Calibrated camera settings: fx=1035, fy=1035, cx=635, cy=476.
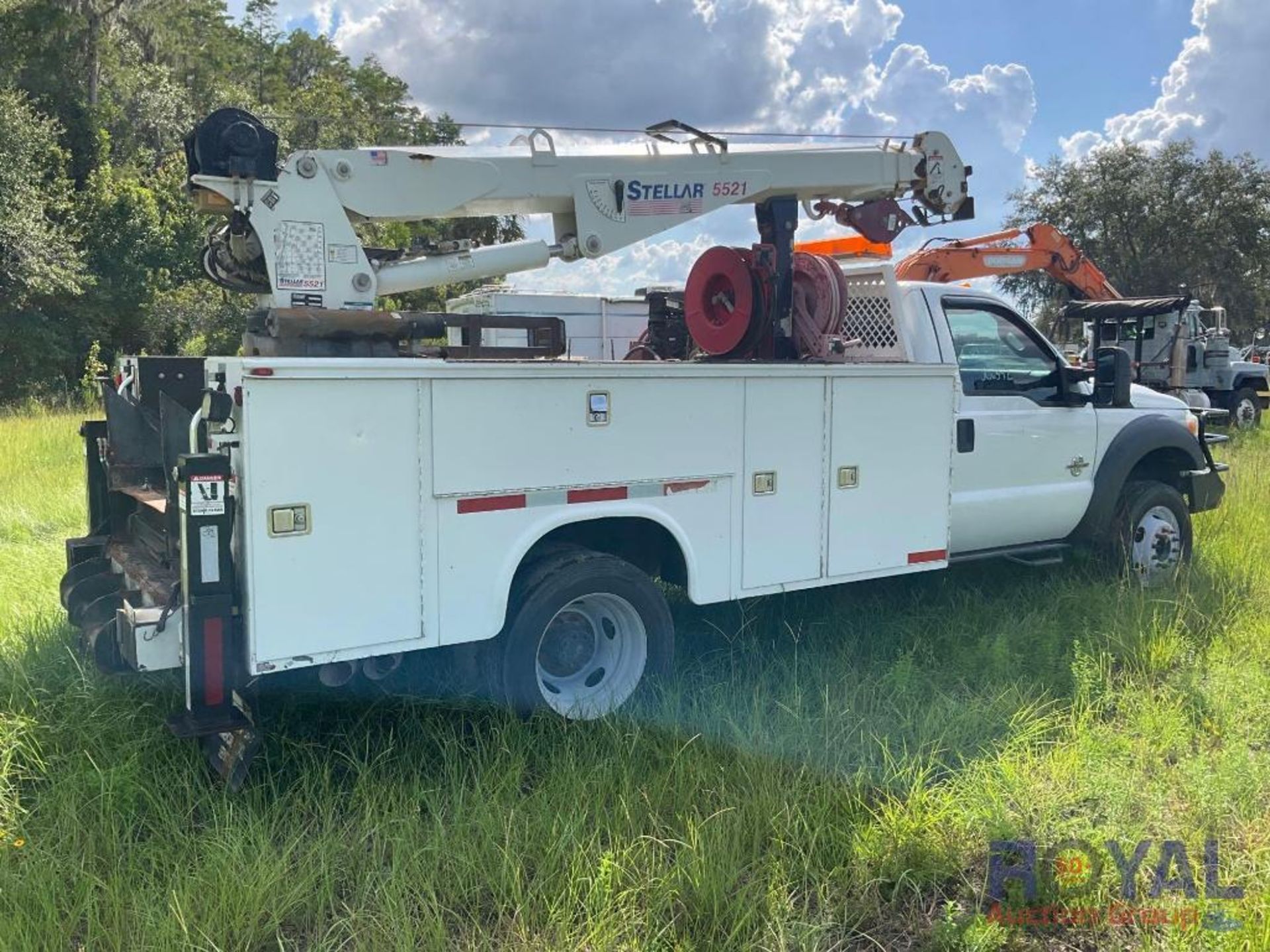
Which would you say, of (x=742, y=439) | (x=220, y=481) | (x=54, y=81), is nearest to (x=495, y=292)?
(x=742, y=439)

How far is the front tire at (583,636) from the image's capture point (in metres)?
4.19

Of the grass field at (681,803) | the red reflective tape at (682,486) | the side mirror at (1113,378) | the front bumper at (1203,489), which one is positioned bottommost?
the grass field at (681,803)

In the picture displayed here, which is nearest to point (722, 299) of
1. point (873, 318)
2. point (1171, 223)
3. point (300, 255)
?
point (873, 318)

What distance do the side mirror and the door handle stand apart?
45.4 inches

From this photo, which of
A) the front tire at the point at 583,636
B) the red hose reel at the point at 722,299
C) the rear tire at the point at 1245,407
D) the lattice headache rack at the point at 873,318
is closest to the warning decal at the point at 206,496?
the front tire at the point at 583,636

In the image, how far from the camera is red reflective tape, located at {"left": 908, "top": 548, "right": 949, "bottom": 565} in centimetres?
538

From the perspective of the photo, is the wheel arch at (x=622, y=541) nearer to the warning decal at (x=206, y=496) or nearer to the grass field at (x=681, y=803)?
the grass field at (x=681, y=803)

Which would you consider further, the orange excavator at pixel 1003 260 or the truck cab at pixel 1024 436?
the orange excavator at pixel 1003 260

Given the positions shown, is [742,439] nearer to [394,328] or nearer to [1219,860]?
[394,328]

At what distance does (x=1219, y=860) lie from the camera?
3.51 metres

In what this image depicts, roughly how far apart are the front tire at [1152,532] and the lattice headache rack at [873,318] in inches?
85.3

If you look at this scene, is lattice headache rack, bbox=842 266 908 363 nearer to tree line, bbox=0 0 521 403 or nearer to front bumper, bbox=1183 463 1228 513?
front bumper, bbox=1183 463 1228 513

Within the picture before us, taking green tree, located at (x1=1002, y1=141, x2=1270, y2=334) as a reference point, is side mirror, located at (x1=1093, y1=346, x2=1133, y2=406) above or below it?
below

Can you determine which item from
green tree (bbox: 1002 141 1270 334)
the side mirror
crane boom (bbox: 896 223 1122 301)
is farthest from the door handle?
green tree (bbox: 1002 141 1270 334)
